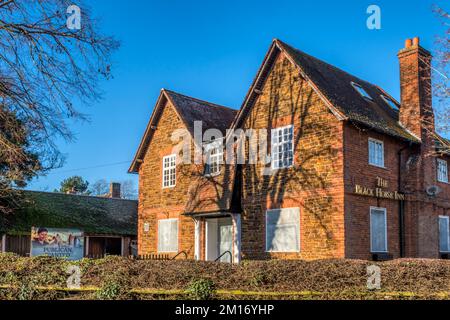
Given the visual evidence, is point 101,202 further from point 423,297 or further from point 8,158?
point 423,297

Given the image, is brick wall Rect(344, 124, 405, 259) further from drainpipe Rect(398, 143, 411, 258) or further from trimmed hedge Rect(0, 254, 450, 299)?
trimmed hedge Rect(0, 254, 450, 299)

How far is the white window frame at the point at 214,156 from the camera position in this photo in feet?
Result: 81.8

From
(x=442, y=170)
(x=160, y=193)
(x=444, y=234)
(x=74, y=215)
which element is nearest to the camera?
(x=444, y=234)

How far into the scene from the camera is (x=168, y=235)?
27.3m

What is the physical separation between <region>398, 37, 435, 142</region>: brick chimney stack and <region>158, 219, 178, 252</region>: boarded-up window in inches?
472

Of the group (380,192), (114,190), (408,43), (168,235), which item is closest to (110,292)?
(380,192)

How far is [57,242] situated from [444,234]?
23.8 m

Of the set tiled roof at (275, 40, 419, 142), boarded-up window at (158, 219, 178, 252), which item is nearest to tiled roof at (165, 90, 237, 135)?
boarded-up window at (158, 219, 178, 252)

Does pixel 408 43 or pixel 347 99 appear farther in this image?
pixel 408 43

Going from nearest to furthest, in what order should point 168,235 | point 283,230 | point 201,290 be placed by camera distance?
point 201,290, point 283,230, point 168,235

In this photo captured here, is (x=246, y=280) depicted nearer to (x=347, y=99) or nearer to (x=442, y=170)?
(x=347, y=99)

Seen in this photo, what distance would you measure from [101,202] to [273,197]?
81.0 ft

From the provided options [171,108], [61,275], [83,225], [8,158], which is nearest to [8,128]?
[8,158]

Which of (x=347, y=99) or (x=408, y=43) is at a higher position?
(x=408, y=43)
